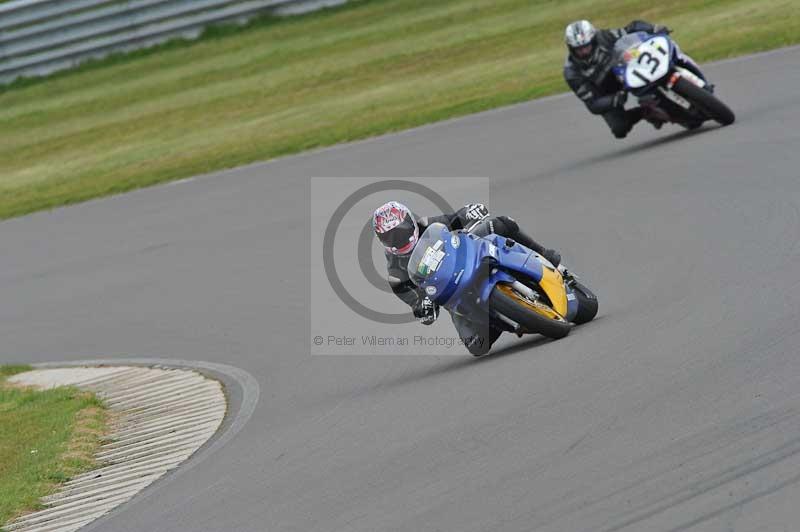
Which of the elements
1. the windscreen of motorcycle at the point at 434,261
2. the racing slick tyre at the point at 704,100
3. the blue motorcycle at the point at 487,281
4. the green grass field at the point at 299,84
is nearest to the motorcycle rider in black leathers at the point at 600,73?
the racing slick tyre at the point at 704,100

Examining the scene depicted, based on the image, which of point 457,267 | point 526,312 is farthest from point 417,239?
point 526,312

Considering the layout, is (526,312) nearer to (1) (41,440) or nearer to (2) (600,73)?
(1) (41,440)

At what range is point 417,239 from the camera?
29.5ft

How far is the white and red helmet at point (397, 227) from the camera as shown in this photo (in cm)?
891

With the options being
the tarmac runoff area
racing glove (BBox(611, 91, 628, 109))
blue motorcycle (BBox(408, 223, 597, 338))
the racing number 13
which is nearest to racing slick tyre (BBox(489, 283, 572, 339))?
blue motorcycle (BBox(408, 223, 597, 338))

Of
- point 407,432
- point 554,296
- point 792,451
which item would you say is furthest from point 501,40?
point 792,451

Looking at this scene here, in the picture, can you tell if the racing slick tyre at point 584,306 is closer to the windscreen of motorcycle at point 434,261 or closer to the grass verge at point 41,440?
the windscreen of motorcycle at point 434,261

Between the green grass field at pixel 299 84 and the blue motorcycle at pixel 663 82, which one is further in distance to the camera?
the green grass field at pixel 299 84

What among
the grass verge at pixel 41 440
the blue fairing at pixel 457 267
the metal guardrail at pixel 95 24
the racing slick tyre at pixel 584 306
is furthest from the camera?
the metal guardrail at pixel 95 24

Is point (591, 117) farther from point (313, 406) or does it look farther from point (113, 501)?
point (113, 501)

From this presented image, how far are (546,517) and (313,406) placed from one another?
365 cm

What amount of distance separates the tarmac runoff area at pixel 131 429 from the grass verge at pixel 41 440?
0.12 meters

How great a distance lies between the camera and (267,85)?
26.8 m

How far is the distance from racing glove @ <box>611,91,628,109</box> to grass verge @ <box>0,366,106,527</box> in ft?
23.1
